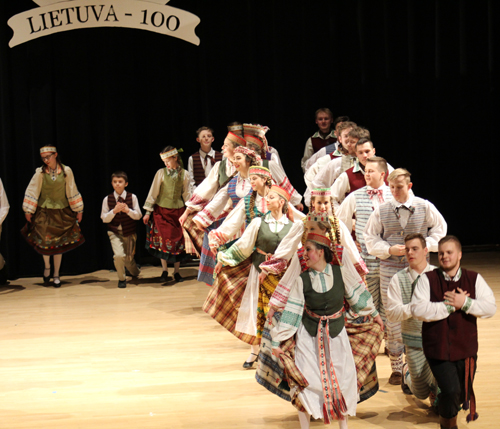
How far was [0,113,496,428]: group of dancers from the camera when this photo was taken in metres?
3.14

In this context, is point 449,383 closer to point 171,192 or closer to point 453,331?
point 453,331

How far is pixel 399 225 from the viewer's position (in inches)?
Result: 159

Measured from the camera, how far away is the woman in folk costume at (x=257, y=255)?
4129mm

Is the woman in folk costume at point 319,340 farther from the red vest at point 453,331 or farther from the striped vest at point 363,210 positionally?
the striped vest at point 363,210

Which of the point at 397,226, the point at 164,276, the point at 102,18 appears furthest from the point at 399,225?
the point at 102,18

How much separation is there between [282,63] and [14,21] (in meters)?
3.00

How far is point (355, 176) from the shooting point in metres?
4.71

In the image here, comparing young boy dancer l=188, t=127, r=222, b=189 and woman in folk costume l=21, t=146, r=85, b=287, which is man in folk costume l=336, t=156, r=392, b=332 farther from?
woman in folk costume l=21, t=146, r=85, b=287

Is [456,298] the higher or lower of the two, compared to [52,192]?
lower

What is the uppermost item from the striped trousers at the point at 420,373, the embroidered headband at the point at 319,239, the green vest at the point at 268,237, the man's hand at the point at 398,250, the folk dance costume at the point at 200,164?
the folk dance costume at the point at 200,164

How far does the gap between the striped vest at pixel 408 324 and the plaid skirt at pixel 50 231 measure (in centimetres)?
456

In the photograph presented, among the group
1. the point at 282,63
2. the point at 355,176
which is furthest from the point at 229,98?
the point at 355,176

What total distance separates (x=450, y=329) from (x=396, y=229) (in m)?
1.01

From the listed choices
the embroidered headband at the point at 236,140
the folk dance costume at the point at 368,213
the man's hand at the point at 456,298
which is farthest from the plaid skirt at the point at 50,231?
the man's hand at the point at 456,298
